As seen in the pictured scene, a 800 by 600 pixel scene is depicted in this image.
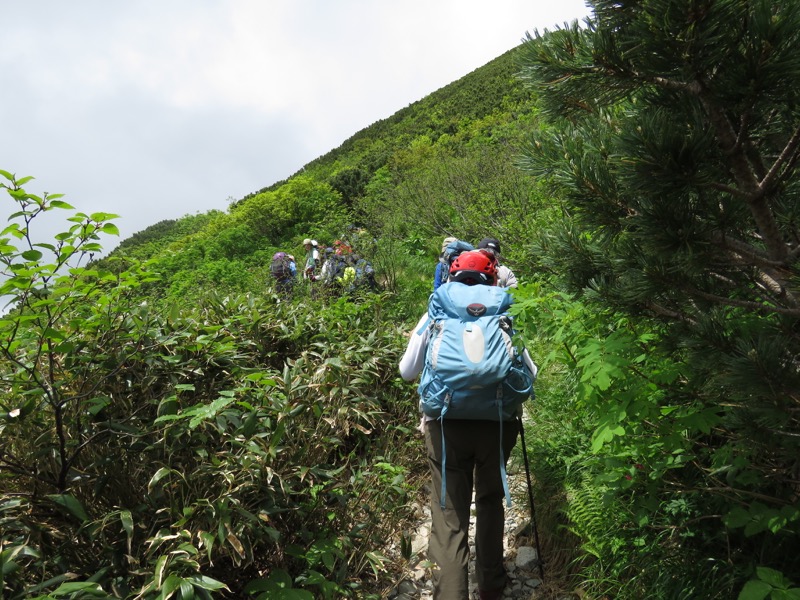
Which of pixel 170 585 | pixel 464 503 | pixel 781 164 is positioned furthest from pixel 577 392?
pixel 170 585

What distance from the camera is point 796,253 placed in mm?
1302

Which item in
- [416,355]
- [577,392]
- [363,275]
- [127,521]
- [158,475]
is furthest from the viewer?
[363,275]

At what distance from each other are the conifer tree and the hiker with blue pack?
74 centimetres

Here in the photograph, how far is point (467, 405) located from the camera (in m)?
2.42

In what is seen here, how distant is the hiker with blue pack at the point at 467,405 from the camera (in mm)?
2406

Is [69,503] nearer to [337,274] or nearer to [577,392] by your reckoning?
[577,392]

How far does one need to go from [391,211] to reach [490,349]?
10052 mm

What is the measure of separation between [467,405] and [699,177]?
156 centimetres

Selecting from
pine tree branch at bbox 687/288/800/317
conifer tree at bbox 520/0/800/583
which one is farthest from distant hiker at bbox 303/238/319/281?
pine tree branch at bbox 687/288/800/317

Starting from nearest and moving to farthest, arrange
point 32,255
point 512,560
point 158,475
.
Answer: point 32,255 → point 158,475 → point 512,560

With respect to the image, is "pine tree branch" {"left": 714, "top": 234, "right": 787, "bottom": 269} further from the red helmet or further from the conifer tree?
the red helmet

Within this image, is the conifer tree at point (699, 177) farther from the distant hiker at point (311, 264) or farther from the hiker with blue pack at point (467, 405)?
the distant hiker at point (311, 264)

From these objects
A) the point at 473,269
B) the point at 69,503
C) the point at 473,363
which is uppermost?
the point at 473,269

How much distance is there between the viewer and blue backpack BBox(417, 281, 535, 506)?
93.5 inches
